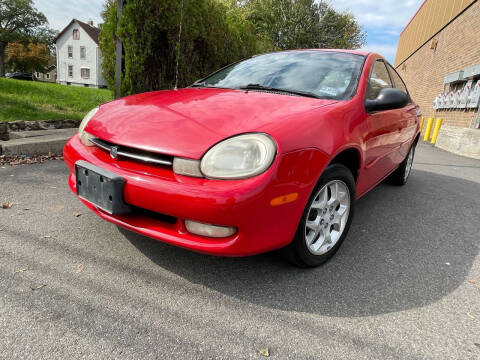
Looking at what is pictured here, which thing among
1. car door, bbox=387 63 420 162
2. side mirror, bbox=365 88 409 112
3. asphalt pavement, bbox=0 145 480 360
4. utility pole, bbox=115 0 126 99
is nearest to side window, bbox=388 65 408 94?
car door, bbox=387 63 420 162

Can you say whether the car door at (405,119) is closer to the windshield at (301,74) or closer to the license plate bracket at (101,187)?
the windshield at (301,74)

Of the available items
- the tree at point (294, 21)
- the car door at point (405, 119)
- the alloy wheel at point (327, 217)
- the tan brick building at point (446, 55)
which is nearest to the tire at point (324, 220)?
the alloy wheel at point (327, 217)

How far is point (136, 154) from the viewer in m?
1.83

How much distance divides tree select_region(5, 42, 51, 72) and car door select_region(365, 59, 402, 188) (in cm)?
5854

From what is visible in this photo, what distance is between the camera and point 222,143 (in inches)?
66.7

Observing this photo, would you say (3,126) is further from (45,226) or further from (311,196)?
(311,196)

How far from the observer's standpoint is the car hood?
174 centimetres

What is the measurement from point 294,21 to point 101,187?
23.8 meters

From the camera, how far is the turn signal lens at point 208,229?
1656 millimetres

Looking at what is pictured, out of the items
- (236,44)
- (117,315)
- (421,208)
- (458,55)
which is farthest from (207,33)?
(458,55)

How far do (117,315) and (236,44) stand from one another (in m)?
7.37

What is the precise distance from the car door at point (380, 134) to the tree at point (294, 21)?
68.9 feet

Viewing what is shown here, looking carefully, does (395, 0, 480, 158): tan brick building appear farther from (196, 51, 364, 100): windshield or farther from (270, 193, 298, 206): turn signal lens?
(270, 193, 298, 206): turn signal lens

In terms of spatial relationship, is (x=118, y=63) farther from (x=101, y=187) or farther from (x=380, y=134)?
(x=380, y=134)
